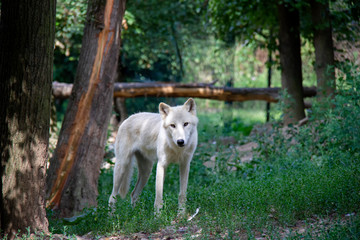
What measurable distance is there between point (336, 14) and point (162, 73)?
701 cm

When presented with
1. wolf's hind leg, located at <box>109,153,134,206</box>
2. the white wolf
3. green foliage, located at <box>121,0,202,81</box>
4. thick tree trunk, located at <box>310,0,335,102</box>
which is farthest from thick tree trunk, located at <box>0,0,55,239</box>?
green foliage, located at <box>121,0,202,81</box>

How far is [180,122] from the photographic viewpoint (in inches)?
206

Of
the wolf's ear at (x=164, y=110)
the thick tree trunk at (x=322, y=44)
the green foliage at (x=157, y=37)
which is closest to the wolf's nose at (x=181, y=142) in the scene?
the wolf's ear at (x=164, y=110)

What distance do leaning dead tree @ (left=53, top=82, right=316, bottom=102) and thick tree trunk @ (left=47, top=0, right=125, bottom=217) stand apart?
4.70 m

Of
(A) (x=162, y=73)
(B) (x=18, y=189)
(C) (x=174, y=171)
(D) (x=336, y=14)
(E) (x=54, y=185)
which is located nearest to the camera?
(B) (x=18, y=189)

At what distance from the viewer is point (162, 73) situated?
581 inches

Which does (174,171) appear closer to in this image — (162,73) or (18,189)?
(18,189)

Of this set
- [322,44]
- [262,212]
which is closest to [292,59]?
[322,44]

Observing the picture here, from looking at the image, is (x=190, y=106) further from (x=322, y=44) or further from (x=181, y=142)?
(x=322, y=44)

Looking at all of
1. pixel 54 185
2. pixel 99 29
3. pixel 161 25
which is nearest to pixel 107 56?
pixel 99 29

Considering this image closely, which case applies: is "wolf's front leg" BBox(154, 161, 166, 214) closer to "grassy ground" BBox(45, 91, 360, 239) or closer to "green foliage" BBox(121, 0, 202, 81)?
"grassy ground" BBox(45, 91, 360, 239)

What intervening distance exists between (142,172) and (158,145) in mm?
985

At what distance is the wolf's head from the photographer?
5.12 metres

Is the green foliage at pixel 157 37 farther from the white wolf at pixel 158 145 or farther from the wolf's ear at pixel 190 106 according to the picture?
the wolf's ear at pixel 190 106
